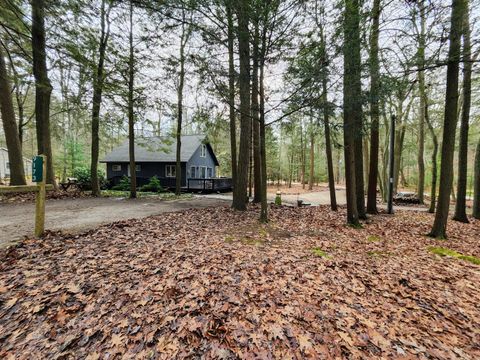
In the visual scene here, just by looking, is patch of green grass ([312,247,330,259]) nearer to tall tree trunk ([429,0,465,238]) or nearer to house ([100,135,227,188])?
tall tree trunk ([429,0,465,238])

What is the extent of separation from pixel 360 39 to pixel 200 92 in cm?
449

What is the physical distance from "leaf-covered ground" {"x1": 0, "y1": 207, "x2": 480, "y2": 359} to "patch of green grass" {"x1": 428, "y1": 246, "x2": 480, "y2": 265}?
0.22 meters

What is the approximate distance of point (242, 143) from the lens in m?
8.34

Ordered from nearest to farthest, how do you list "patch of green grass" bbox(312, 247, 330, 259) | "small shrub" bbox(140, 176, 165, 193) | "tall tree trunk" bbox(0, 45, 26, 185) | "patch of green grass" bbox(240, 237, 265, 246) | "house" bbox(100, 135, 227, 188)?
"patch of green grass" bbox(312, 247, 330, 259)
"patch of green grass" bbox(240, 237, 265, 246)
"tall tree trunk" bbox(0, 45, 26, 185)
"small shrub" bbox(140, 176, 165, 193)
"house" bbox(100, 135, 227, 188)

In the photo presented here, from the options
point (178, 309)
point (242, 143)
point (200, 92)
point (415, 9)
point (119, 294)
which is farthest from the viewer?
point (242, 143)

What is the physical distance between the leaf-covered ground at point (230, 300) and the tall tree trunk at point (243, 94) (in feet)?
13.1

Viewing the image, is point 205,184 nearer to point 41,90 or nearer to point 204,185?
point 204,185

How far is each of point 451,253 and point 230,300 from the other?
4952 mm

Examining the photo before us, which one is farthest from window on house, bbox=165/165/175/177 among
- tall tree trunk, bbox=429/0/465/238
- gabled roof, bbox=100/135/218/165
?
tall tree trunk, bbox=429/0/465/238

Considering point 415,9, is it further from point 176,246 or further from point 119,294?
point 119,294

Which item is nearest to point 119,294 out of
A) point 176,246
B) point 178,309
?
point 178,309

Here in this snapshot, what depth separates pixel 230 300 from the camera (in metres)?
2.68

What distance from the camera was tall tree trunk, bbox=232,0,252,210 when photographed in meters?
5.58

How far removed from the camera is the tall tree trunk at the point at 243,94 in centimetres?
558
